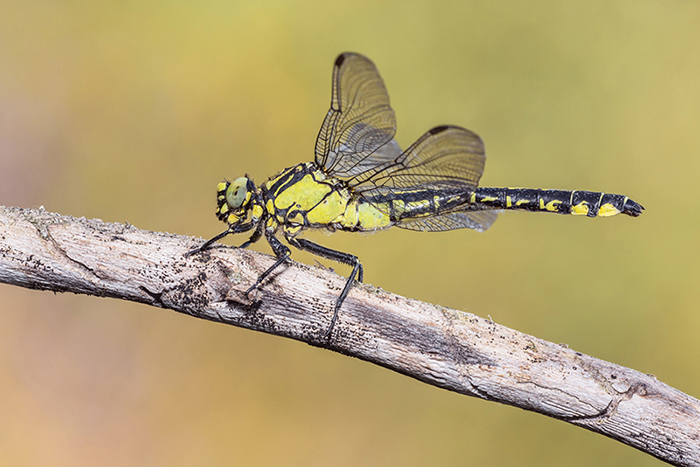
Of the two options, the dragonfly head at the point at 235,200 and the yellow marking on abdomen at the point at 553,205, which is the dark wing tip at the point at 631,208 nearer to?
the yellow marking on abdomen at the point at 553,205

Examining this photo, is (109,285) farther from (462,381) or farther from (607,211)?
(607,211)

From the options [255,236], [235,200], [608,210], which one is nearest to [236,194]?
[235,200]

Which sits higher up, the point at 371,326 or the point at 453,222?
the point at 453,222

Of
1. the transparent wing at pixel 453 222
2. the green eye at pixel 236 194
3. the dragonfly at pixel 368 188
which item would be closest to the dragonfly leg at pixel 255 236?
the dragonfly at pixel 368 188

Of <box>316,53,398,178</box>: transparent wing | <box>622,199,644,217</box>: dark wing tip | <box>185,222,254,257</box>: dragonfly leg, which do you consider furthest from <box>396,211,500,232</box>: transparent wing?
<box>185,222,254,257</box>: dragonfly leg

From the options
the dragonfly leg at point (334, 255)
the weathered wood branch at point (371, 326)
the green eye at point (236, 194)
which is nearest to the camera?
the weathered wood branch at point (371, 326)

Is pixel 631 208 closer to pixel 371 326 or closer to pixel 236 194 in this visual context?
pixel 371 326
